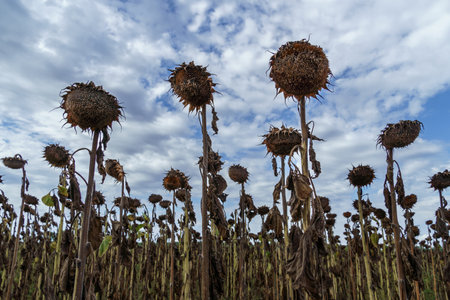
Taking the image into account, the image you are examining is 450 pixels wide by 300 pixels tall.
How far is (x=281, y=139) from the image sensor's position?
5098 millimetres

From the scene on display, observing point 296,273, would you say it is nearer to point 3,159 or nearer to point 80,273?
point 80,273

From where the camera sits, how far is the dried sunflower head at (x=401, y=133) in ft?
14.9

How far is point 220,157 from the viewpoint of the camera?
6.36m

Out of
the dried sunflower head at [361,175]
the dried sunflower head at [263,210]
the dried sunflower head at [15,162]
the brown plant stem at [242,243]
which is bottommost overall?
the brown plant stem at [242,243]

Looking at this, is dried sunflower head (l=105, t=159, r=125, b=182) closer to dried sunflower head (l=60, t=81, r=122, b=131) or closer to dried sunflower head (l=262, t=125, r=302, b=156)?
dried sunflower head (l=60, t=81, r=122, b=131)

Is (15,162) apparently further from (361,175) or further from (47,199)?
(361,175)

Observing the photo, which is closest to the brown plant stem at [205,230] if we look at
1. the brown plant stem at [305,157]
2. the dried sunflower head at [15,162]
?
the brown plant stem at [305,157]

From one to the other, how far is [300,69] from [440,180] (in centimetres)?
556

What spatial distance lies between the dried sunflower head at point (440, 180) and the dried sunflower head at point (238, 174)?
4.02m

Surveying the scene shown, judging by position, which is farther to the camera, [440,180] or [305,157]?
[440,180]

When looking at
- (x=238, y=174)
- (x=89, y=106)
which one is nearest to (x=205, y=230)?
(x=89, y=106)

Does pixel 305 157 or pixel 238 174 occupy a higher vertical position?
pixel 238 174

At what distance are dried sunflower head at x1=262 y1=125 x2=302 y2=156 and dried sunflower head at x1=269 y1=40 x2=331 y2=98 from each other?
6.10 feet

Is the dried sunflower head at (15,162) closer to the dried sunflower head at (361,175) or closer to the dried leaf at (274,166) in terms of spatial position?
the dried leaf at (274,166)
